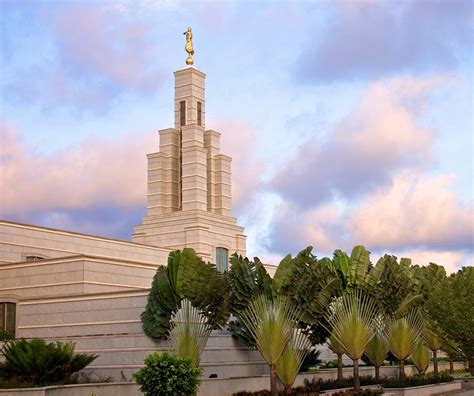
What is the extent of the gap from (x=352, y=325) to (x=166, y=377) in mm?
9438

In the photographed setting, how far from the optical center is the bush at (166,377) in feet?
65.7

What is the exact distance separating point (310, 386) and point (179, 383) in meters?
9.22

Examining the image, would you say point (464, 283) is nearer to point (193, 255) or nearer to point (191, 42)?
point (193, 255)

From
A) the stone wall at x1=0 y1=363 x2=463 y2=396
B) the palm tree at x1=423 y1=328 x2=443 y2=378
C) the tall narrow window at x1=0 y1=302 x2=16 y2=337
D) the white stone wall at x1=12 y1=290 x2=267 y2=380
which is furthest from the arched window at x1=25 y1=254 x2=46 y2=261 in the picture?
the palm tree at x1=423 y1=328 x2=443 y2=378

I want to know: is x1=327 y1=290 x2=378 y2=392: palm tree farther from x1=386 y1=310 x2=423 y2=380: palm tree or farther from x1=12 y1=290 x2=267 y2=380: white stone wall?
x1=12 y1=290 x2=267 y2=380: white stone wall

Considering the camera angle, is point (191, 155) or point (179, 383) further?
point (191, 155)

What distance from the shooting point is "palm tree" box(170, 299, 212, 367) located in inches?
960

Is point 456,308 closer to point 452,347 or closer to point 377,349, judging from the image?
point 377,349

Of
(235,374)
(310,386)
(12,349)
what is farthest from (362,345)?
(12,349)

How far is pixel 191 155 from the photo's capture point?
5962cm

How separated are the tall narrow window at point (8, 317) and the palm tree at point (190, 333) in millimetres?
11742

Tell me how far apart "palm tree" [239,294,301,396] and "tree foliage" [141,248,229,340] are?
2.33 metres

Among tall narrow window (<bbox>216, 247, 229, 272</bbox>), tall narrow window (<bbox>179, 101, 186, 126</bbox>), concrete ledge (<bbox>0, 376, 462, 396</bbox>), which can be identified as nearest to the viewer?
concrete ledge (<bbox>0, 376, 462, 396</bbox>)

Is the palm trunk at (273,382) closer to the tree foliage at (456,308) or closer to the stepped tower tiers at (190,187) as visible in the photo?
the tree foliage at (456,308)
